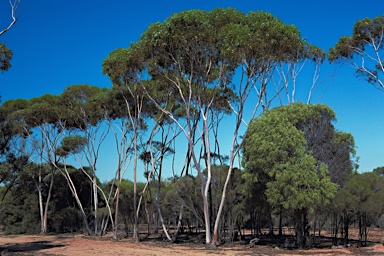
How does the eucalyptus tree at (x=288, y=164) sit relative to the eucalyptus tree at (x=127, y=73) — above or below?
below

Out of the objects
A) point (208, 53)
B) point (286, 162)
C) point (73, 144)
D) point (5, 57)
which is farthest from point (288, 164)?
point (73, 144)

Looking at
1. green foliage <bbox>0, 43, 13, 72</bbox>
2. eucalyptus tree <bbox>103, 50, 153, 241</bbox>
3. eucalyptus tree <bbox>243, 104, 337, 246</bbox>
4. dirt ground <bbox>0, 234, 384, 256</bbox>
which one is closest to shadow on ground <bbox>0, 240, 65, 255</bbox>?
dirt ground <bbox>0, 234, 384, 256</bbox>

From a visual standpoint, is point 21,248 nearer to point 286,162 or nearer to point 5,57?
point 5,57

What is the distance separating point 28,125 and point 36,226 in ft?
38.1

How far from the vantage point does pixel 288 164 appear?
20828 mm

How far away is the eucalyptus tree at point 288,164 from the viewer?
2038 centimetres

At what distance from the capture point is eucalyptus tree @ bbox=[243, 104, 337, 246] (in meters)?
20.4

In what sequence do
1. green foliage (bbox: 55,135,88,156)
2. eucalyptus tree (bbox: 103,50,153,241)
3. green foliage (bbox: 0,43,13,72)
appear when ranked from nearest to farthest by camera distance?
1. green foliage (bbox: 0,43,13,72)
2. eucalyptus tree (bbox: 103,50,153,241)
3. green foliage (bbox: 55,135,88,156)

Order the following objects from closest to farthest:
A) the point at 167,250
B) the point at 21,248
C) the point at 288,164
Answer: the point at 288,164 → the point at 167,250 → the point at 21,248

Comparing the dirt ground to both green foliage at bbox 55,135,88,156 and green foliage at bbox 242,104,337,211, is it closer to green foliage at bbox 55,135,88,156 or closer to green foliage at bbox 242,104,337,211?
green foliage at bbox 242,104,337,211

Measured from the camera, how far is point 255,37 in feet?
67.8

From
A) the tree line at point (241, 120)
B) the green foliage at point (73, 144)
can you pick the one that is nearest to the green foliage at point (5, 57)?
the tree line at point (241, 120)

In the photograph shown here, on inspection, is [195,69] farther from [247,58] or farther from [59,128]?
[59,128]

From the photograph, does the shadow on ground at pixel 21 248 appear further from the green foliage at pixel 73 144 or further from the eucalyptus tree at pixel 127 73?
the green foliage at pixel 73 144
